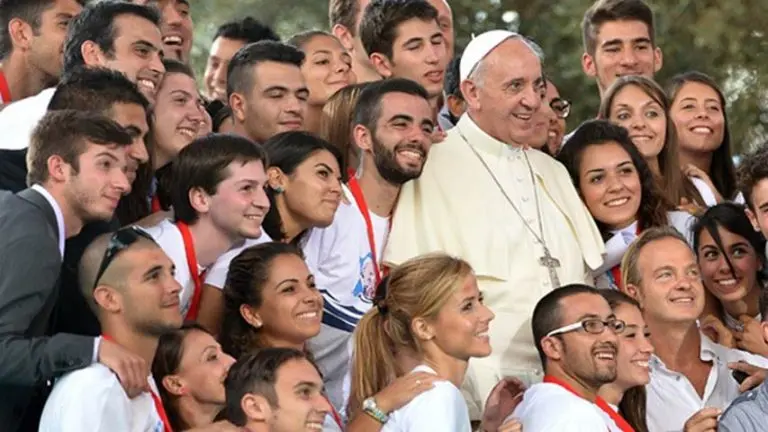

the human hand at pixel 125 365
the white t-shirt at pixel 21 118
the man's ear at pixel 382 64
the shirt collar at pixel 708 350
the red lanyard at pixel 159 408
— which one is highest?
the man's ear at pixel 382 64

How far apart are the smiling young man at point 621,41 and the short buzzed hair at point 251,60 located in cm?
193

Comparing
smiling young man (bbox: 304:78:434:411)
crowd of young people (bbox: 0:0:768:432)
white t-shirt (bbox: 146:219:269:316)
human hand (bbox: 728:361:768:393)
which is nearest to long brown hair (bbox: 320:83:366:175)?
crowd of young people (bbox: 0:0:768:432)

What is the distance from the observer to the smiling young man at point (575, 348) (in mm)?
6691

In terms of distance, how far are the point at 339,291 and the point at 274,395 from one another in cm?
104

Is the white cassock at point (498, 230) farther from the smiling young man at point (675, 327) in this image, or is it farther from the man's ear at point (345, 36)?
the man's ear at point (345, 36)

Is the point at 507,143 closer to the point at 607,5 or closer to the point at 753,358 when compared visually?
the point at 753,358

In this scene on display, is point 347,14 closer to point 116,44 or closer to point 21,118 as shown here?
point 116,44

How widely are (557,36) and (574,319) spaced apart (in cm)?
603

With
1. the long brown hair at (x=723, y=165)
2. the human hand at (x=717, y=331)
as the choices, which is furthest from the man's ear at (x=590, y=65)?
the human hand at (x=717, y=331)

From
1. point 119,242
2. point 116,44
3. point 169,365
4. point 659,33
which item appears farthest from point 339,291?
point 659,33

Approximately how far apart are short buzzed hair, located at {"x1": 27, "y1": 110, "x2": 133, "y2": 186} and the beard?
1310mm

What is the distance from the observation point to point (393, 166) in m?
7.25

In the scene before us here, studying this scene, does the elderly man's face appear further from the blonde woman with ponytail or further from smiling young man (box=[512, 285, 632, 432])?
the blonde woman with ponytail

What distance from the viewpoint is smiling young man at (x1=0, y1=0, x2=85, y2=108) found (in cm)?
759
